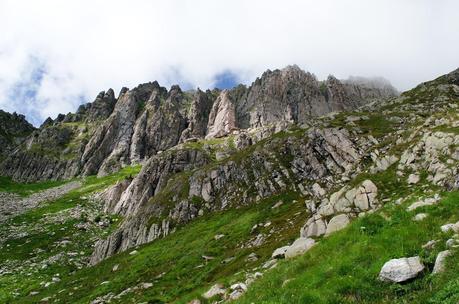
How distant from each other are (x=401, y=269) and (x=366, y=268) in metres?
1.67

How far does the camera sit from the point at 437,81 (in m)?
146

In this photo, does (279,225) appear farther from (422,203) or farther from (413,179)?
(422,203)

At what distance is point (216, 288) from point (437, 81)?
141 meters

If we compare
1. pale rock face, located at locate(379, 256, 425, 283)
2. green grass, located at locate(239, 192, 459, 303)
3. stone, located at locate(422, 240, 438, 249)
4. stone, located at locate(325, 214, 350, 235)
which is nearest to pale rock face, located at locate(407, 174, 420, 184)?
stone, located at locate(325, 214, 350, 235)

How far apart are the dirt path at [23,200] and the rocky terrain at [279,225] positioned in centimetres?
171

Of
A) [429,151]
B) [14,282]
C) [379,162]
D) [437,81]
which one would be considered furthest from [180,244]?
[437,81]

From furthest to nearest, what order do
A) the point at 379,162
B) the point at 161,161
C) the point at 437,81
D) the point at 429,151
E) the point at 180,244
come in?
the point at 437,81 < the point at 161,161 < the point at 180,244 < the point at 379,162 < the point at 429,151

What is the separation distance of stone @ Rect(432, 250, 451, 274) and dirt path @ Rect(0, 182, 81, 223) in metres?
145

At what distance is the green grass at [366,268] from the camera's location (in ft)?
47.8

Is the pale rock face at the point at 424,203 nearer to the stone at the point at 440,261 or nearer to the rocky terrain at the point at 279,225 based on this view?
the rocky terrain at the point at 279,225

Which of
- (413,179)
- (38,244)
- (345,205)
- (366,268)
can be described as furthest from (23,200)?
(366,268)

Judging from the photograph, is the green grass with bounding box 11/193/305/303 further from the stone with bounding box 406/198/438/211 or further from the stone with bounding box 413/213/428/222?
the stone with bounding box 413/213/428/222

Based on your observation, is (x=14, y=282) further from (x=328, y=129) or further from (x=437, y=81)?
(x=437, y=81)

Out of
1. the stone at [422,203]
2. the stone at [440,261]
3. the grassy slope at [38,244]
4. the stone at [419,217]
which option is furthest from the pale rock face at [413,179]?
the grassy slope at [38,244]
